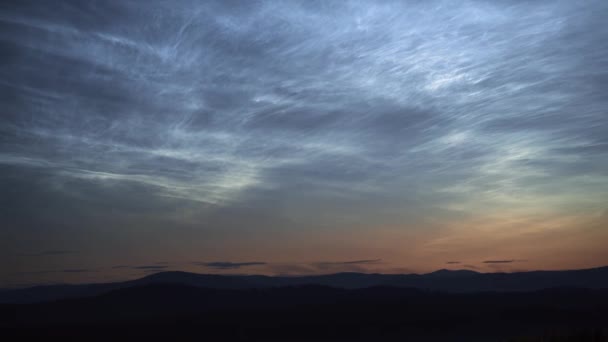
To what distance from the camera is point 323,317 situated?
235 feet

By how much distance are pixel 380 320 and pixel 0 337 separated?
45.4m

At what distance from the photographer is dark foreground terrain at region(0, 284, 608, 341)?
192 feet

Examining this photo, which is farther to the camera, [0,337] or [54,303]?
[54,303]

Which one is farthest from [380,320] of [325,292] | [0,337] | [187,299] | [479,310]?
[187,299]

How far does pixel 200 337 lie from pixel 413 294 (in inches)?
1999

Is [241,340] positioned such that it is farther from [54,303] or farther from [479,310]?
[54,303]

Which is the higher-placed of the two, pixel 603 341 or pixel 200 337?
pixel 603 341

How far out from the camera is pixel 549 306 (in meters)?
77.0

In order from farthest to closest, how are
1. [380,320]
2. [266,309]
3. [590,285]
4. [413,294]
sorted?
[590,285]
[413,294]
[266,309]
[380,320]

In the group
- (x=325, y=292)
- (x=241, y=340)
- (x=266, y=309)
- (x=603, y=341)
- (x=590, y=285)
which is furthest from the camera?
(x=590, y=285)

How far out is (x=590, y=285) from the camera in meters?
152

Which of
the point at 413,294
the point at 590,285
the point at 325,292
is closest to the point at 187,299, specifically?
the point at 325,292

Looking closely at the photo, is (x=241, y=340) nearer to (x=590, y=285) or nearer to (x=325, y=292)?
(x=325, y=292)

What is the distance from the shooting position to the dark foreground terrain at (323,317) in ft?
192
